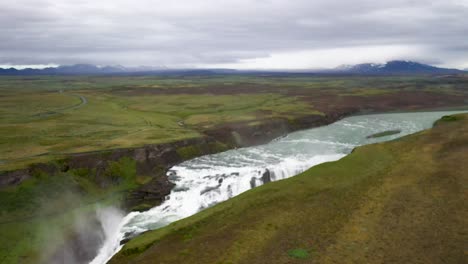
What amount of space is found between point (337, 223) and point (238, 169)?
36988mm

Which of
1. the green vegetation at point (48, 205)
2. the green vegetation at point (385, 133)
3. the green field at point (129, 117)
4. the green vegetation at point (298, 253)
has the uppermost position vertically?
the green field at point (129, 117)

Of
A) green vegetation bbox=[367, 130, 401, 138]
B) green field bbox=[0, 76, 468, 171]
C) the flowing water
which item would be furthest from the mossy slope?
green vegetation bbox=[367, 130, 401, 138]

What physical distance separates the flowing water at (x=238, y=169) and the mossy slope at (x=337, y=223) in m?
11.6

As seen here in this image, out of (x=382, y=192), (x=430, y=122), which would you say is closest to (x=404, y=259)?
(x=382, y=192)

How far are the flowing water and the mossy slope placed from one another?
11.6 m

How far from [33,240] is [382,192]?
1756 inches

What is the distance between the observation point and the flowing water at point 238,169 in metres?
56.2

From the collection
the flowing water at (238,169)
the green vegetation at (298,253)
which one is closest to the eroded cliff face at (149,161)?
the flowing water at (238,169)

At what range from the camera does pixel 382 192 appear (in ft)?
152

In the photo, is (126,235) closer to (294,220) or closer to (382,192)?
(294,220)

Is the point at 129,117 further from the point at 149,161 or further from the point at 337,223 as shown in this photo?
the point at 337,223

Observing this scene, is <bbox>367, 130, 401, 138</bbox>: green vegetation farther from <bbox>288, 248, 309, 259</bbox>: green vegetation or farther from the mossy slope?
<bbox>288, 248, 309, 259</bbox>: green vegetation

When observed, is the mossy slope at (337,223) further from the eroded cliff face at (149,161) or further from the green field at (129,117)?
the green field at (129,117)

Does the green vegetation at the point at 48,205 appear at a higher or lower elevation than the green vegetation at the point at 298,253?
lower
